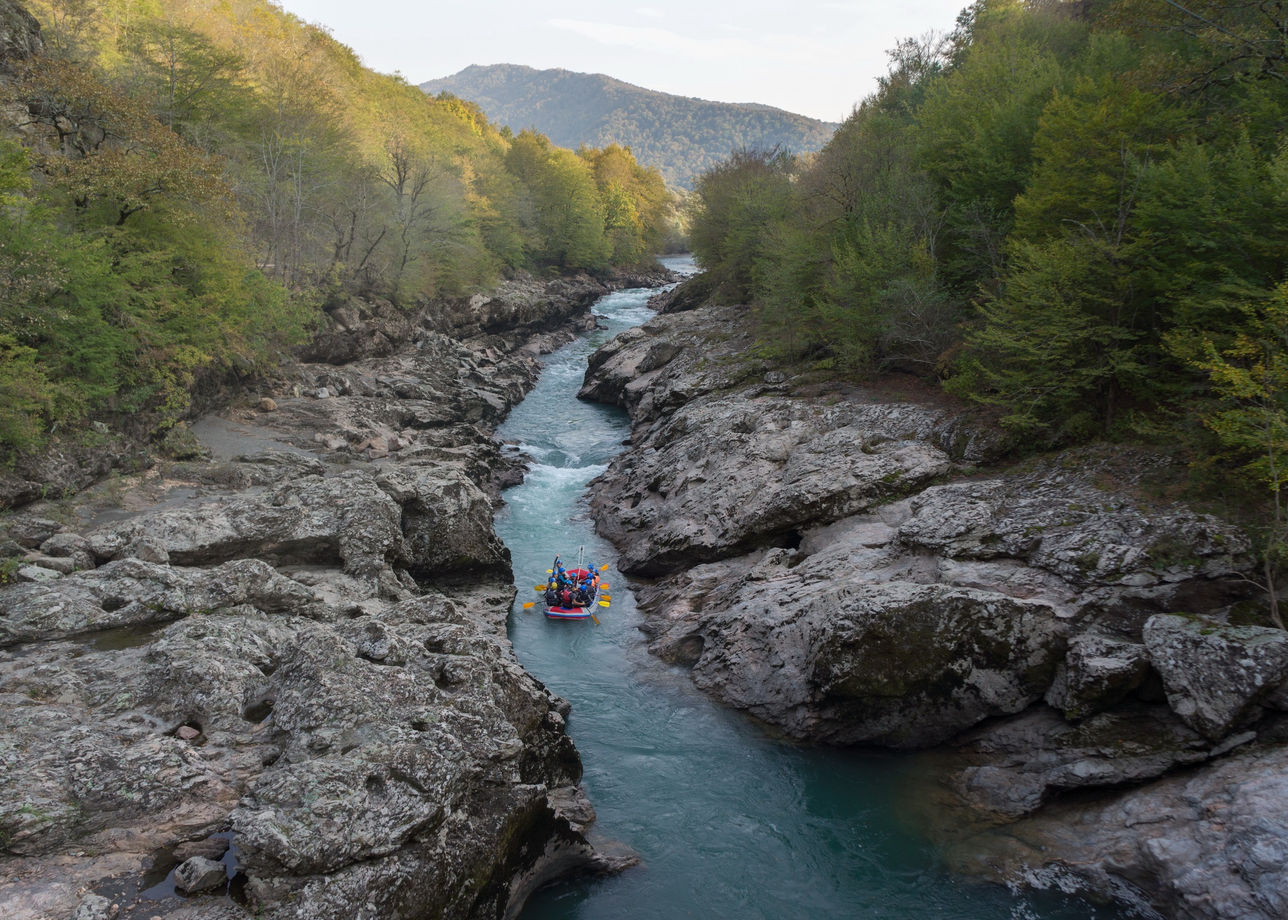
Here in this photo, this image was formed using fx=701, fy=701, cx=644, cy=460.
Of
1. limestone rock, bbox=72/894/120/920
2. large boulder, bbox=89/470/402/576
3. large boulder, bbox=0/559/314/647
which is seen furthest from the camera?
large boulder, bbox=89/470/402/576

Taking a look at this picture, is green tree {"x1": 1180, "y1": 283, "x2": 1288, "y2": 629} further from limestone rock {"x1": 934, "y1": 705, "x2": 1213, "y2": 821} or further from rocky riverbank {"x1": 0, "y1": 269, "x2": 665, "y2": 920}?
rocky riverbank {"x1": 0, "y1": 269, "x2": 665, "y2": 920}

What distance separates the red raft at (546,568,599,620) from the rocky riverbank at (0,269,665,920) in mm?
1353

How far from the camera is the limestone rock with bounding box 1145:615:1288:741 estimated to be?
31.6 feet

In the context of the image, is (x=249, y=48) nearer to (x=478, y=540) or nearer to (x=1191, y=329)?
(x=478, y=540)

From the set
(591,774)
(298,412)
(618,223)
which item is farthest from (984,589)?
(618,223)

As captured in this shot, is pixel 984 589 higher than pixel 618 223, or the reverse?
pixel 618 223

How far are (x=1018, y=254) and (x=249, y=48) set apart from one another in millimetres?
32088

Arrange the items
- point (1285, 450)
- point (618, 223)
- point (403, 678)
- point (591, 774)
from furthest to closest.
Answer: point (618, 223) < point (591, 774) < point (1285, 450) < point (403, 678)

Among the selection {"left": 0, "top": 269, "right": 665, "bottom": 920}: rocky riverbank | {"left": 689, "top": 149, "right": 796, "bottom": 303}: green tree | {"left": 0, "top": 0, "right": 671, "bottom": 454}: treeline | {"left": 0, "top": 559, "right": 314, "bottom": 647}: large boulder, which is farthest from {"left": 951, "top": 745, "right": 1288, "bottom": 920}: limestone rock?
{"left": 689, "top": 149, "right": 796, "bottom": 303}: green tree

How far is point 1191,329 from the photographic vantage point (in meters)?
13.1

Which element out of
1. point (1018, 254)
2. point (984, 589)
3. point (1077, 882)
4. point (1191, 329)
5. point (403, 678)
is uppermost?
point (1018, 254)

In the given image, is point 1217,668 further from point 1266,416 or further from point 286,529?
point 286,529

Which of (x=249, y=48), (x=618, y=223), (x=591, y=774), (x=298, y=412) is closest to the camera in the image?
(x=591, y=774)

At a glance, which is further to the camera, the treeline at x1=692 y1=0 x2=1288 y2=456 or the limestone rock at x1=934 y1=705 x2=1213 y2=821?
the treeline at x1=692 y1=0 x2=1288 y2=456
